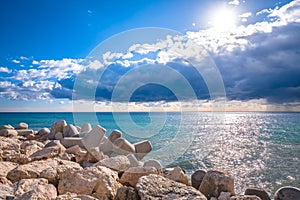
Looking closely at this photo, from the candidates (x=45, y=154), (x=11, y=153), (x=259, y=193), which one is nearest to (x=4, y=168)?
(x=11, y=153)

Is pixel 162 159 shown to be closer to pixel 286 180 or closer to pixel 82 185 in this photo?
pixel 286 180

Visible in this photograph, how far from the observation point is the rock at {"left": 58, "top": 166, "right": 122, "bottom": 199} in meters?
5.22

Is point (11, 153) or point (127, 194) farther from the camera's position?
point (11, 153)

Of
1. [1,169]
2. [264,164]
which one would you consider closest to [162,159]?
[264,164]

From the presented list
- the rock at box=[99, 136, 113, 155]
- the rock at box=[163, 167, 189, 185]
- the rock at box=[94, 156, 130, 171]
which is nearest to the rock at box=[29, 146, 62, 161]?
the rock at box=[94, 156, 130, 171]

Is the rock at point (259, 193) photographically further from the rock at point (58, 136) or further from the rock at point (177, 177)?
the rock at point (58, 136)

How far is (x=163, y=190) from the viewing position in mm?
5086

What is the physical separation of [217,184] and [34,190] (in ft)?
14.0

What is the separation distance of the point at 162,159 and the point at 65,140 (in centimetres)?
619

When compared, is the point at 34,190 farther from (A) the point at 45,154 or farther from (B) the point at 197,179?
(B) the point at 197,179

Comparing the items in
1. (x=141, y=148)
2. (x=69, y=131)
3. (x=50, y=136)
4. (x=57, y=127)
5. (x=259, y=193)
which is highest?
(x=57, y=127)

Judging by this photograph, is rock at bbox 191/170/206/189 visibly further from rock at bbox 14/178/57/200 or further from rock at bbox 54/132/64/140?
rock at bbox 54/132/64/140

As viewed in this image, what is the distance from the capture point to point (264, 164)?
14.9 meters

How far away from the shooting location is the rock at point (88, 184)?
522cm
